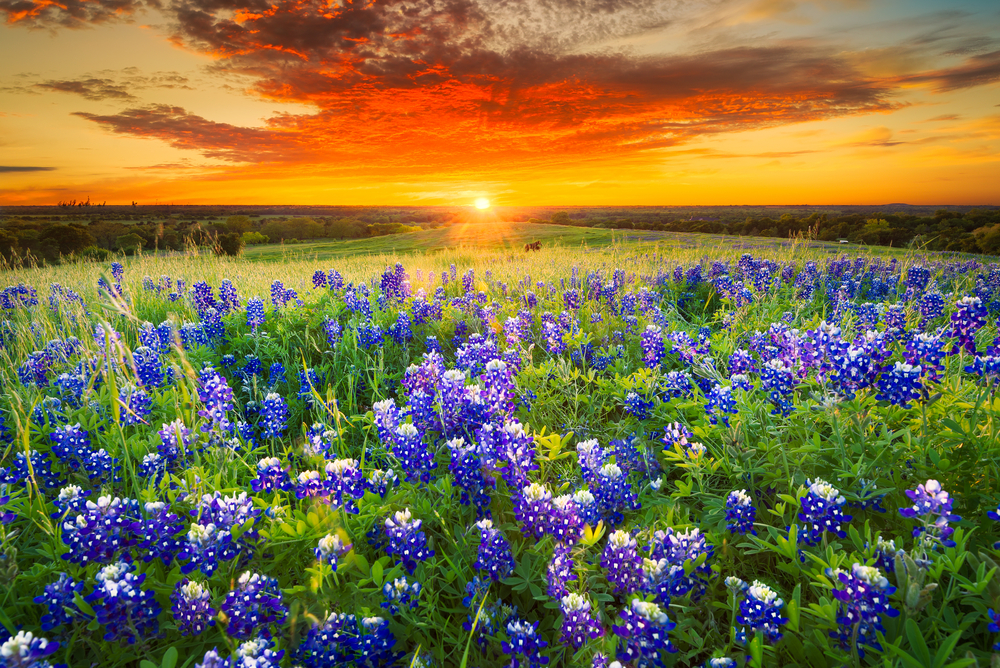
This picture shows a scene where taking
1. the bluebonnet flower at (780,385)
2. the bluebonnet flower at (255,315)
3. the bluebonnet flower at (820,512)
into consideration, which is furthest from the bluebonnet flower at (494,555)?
the bluebonnet flower at (255,315)

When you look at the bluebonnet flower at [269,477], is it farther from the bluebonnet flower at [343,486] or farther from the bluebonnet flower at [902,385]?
the bluebonnet flower at [902,385]

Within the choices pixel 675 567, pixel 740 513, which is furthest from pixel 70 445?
pixel 740 513

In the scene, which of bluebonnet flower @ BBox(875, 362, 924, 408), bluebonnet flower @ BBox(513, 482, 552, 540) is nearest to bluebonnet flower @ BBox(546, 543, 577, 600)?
bluebonnet flower @ BBox(513, 482, 552, 540)

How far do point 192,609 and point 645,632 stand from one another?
6.16ft

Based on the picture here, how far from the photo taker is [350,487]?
2541 millimetres

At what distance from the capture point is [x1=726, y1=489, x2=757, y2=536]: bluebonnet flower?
8.02ft

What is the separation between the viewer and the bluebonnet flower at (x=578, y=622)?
1941 mm

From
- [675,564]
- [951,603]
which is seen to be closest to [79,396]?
[675,564]

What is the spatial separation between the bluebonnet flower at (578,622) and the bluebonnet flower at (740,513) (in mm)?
1010

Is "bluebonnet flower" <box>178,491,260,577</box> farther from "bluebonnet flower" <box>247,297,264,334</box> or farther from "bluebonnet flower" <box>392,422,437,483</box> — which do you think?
"bluebonnet flower" <box>247,297,264,334</box>

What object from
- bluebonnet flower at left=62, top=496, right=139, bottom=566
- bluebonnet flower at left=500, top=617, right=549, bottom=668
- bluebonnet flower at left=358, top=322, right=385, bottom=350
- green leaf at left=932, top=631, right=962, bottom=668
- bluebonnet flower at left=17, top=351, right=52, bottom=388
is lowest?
bluebonnet flower at left=500, top=617, right=549, bottom=668

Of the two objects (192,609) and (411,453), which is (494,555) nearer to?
(411,453)

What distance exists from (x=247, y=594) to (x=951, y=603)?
3184 mm

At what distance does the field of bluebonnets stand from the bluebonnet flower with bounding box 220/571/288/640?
0.01 m
